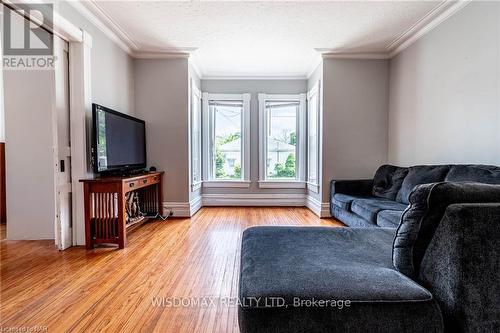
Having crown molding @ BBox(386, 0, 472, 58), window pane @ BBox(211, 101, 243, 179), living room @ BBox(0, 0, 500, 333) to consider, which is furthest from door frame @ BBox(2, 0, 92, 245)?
crown molding @ BBox(386, 0, 472, 58)

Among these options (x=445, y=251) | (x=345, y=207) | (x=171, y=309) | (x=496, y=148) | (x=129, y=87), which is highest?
(x=129, y=87)

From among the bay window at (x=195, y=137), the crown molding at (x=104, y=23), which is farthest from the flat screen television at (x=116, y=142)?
the crown molding at (x=104, y=23)

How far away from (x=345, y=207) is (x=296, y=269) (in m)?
2.55

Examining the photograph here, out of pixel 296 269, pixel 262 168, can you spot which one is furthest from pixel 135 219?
pixel 296 269

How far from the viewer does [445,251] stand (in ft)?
3.24

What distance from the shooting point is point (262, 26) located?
335 cm

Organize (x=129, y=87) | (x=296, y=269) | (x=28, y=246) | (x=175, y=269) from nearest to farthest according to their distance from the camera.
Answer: (x=296, y=269) → (x=175, y=269) → (x=28, y=246) → (x=129, y=87)

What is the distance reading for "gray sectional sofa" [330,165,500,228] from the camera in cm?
231

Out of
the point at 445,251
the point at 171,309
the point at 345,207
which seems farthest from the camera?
the point at 345,207

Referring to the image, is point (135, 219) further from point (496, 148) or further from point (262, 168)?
point (496, 148)

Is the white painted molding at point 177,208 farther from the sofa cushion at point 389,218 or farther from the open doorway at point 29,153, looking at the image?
the sofa cushion at point 389,218

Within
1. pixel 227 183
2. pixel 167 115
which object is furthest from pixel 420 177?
pixel 167 115

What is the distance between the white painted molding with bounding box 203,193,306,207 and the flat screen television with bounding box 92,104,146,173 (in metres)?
1.58

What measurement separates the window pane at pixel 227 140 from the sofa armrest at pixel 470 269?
14.5ft
